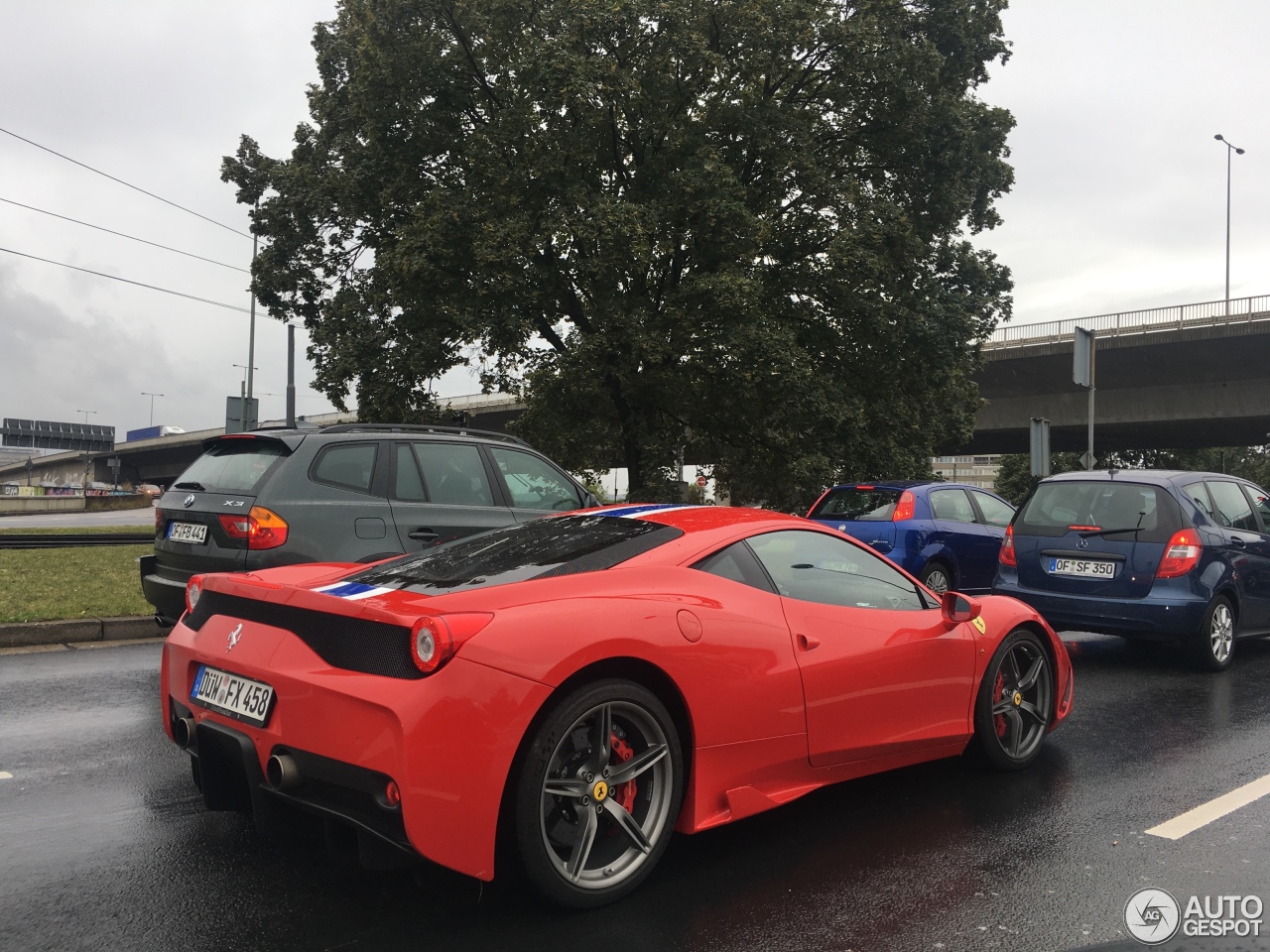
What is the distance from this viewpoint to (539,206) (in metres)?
19.1

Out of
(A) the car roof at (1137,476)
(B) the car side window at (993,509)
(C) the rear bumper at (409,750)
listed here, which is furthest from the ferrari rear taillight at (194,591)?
(B) the car side window at (993,509)

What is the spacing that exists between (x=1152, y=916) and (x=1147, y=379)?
35.9m

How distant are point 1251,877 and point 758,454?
18216 millimetres

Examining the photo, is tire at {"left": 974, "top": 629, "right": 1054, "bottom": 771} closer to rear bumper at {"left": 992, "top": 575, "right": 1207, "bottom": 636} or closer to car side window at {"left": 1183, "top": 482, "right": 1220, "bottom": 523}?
rear bumper at {"left": 992, "top": 575, "right": 1207, "bottom": 636}

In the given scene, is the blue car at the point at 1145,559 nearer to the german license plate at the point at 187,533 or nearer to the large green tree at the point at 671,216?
the german license plate at the point at 187,533

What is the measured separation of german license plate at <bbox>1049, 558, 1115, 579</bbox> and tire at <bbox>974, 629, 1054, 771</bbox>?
320 cm

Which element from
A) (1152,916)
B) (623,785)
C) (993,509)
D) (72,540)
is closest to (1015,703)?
(1152,916)

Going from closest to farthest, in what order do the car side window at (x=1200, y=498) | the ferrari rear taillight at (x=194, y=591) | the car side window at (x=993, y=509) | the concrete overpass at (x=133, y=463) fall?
the ferrari rear taillight at (x=194, y=591)
the car side window at (x=1200, y=498)
the car side window at (x=993, y=509)
the concrete overpass at (x=133, y=463)

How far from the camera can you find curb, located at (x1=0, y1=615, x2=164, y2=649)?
8047 mm

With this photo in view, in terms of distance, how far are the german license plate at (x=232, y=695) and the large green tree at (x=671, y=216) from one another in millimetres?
14999

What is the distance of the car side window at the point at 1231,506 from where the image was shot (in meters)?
8.50

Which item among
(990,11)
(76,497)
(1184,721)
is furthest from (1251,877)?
(76,497)

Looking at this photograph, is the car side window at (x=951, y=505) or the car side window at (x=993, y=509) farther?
the car side window at (x=993, y=509)

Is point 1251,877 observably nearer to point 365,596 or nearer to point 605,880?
point 605,880
